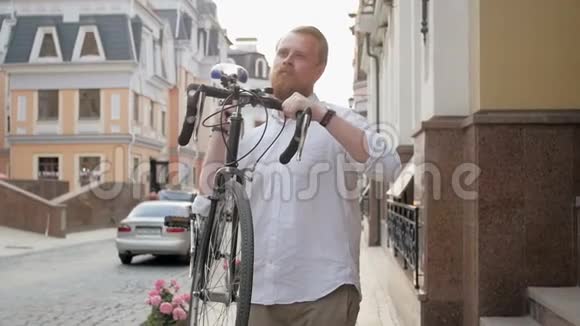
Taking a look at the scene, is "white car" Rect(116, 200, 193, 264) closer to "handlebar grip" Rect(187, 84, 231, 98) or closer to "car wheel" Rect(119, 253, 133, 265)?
"car wheel" Rect(119, 253, 133, 265)

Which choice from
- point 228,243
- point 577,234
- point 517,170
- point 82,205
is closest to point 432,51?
point 517,170

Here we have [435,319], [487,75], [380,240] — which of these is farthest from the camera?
[380,240]

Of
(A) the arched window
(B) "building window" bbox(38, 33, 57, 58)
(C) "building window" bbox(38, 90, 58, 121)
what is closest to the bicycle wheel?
(C) "building window" bbox(38, 90, 58, 121)

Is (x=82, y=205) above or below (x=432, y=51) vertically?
below

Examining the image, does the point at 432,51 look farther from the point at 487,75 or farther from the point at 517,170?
the point at 517,170

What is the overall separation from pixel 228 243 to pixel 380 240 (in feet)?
46.4

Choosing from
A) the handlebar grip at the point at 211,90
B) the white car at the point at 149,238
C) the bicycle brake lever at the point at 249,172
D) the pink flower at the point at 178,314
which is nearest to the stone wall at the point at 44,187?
the white car at the point at 149,238

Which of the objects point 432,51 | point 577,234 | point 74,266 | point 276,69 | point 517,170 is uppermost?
point 432,51

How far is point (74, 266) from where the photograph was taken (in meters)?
15.5

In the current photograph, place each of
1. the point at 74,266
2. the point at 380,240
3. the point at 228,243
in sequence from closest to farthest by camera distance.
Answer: the point at 228,243 < the point at 74,266 < the point at 380,240

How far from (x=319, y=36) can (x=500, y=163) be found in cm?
239

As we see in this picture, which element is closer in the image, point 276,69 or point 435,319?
point 276,69

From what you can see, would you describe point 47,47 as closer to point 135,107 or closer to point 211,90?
point 135,107

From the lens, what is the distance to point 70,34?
39.5 m
